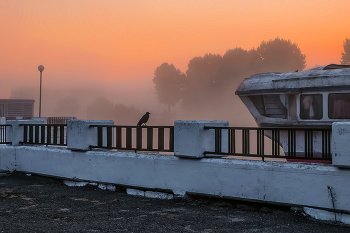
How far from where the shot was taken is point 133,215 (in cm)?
652

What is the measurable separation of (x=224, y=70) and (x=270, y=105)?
5407 centimetres

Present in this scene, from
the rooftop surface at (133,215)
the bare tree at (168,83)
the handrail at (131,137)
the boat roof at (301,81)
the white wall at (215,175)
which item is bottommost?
the rooftop surface at (133,215)

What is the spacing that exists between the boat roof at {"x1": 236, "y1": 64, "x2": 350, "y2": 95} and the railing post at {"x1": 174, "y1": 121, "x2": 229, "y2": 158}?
601 cm

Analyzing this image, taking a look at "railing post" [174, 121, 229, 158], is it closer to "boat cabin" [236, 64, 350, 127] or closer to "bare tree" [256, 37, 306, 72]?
"boat cabin" [236, 64, 350, 127]

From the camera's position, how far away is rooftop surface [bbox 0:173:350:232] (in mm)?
5703

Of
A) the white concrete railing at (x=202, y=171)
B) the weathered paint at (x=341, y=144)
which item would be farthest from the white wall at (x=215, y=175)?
the weathered paint at (x=341, y=144)

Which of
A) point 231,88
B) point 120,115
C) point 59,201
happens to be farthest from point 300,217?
point 120,115

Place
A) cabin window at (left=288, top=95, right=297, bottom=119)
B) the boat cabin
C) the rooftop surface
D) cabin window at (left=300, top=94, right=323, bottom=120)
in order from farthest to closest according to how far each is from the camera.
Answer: cabin window at (left=288, top=95, right=297, bottom=119) → cabin window at (left=300, top=94, right=323, bottom=120) → the boat cabin → the rooftop surface

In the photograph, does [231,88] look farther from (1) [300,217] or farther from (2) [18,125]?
(1) [300,217]

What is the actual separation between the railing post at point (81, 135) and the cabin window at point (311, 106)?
7184 millimetres

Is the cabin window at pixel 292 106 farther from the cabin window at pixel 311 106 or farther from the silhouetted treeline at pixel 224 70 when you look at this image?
the silhouetted treeline at pixel 224 70

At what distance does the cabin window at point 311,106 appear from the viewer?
12.4m

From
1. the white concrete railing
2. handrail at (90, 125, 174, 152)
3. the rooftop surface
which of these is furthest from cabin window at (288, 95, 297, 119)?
the rooftop surface

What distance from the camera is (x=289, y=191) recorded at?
21.4 ft
